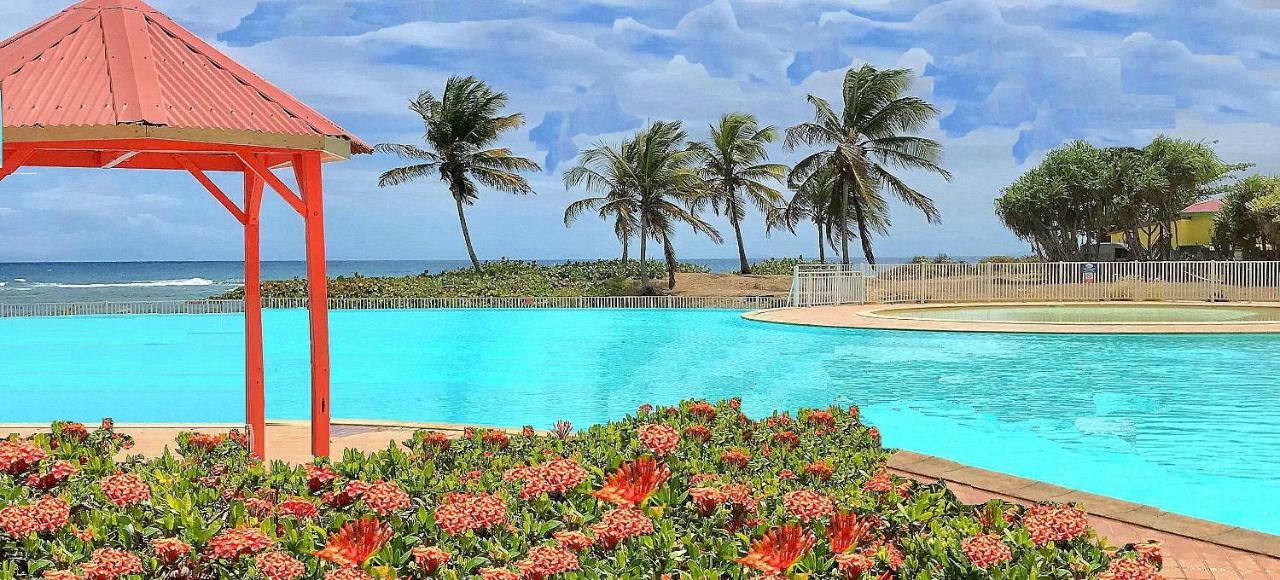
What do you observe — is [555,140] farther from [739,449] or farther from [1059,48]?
[739,449]

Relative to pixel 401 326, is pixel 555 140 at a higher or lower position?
higher

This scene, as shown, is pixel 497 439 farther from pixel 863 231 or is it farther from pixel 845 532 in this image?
pixel 863 231

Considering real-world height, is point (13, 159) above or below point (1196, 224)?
below

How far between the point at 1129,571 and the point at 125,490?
3.31m

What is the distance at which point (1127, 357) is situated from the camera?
682 inches

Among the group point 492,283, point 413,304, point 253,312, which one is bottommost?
point 413,304

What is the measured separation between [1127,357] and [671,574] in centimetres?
1611

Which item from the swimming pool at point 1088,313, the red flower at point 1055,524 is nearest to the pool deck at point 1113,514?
the red flower at point 1055,524

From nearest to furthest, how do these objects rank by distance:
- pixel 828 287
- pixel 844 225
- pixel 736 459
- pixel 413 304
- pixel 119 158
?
pixel 736 459 < pixel 119 158 < pixel 828 287 < pixel 413 304 < pixel 844 225

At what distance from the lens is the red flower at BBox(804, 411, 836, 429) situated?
19.5 feet

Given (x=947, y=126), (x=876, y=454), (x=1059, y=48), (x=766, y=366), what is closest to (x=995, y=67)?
(x=947, y=126)

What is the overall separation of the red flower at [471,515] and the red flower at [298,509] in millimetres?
497

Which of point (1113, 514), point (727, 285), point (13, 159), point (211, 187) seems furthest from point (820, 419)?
point (727, 285)

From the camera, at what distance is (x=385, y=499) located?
148 inches
